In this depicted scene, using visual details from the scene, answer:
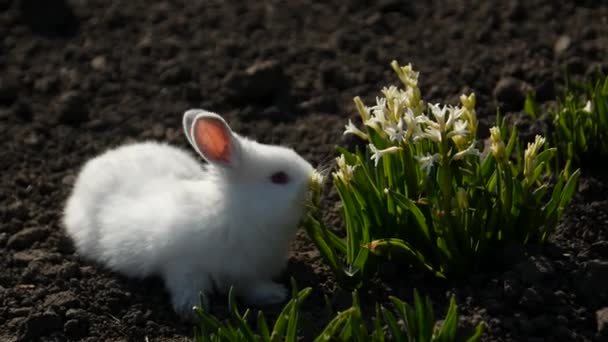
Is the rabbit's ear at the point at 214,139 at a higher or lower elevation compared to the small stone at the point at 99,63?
higher

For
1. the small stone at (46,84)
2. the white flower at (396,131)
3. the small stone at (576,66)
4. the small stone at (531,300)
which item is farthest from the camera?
the small stone at (46,84)

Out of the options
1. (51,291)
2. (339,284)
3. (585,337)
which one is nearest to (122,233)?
(51,291)

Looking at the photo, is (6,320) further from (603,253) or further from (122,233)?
(603,253)

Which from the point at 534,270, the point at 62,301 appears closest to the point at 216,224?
the point at 62,301

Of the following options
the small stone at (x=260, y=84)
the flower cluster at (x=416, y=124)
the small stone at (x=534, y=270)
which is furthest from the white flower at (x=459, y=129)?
the small stone at (x=260, y=84)

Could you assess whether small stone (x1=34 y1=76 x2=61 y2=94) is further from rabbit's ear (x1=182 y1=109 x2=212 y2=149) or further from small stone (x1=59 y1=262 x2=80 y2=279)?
rabbit's ear (x1=182 y1=109 x2=212 y2=149)

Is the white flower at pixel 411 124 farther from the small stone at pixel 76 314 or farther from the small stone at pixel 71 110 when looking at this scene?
the small stone at pixel 71 110

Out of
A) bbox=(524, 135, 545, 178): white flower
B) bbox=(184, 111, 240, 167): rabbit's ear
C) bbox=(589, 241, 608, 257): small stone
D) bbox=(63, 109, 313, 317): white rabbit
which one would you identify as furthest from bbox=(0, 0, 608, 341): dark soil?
bbox=(184, 111, 240, 167): rabbit's ear

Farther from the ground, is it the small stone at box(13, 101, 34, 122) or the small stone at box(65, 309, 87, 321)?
the small stone at box(65, 309, 87, 321)
